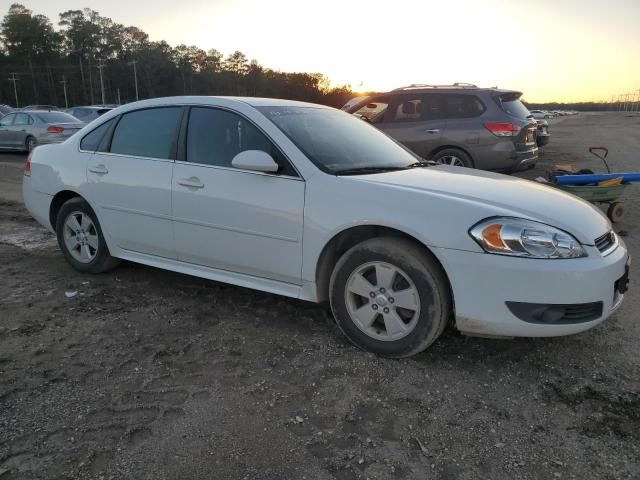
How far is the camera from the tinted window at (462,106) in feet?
29.1

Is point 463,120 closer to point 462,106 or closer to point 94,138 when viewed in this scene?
point 462,106

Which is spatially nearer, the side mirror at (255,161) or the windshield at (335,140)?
the side mirror at (255,161)

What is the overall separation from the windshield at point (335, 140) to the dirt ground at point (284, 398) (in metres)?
1.20

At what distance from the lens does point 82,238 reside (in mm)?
4844

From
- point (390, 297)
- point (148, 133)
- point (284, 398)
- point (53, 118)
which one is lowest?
point (284, 398)

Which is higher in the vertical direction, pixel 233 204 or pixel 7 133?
pixel 233 204

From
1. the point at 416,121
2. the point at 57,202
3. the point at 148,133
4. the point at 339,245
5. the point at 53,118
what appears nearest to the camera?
the point at 339,245

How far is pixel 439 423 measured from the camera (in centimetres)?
269

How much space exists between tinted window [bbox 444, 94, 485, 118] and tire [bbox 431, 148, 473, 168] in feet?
2.00

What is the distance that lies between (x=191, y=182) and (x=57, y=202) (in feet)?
6.14

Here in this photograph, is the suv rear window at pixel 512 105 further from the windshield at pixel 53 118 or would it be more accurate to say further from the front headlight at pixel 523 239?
the windshield at pixel 53 118

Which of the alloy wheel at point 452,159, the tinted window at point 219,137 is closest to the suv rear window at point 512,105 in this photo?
the alloy wheel at point 452,159

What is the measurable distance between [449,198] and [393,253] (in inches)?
18.4

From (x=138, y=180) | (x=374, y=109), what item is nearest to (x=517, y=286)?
(x=138, y=180)
